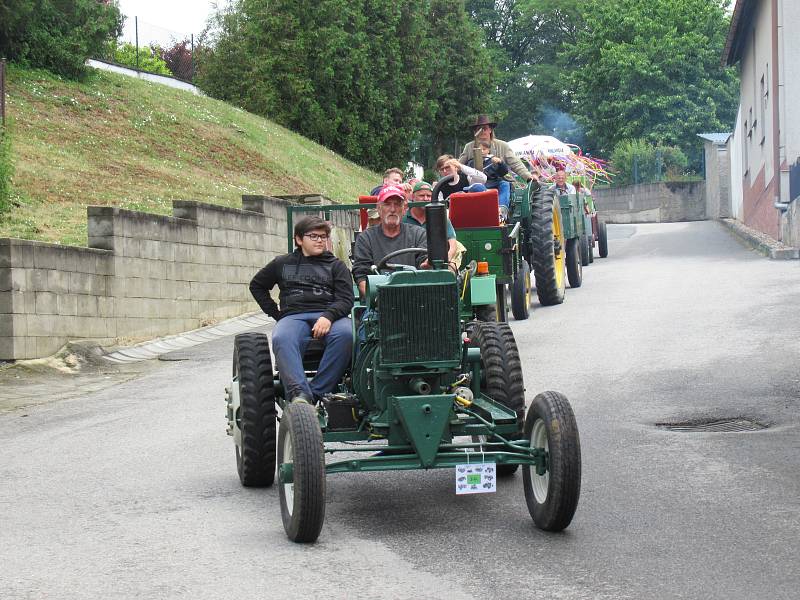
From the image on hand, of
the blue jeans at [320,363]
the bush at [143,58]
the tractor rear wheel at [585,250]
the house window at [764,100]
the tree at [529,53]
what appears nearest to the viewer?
the blue jeans at [320,363]

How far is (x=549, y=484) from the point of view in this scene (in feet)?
22.4

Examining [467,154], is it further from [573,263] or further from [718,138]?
[718,138]

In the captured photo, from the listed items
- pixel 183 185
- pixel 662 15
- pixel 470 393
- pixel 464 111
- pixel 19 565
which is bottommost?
pixel 19 565

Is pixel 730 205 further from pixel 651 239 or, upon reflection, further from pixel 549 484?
pixel 549 484

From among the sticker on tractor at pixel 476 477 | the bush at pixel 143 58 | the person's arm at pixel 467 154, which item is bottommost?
the sticker on tractor at pixel 476 477

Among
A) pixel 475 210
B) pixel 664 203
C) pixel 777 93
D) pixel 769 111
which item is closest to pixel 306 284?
pixel 475 210

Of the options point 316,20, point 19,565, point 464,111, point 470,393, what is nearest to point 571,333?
point 470,393

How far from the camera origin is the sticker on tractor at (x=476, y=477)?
6867 millimetres

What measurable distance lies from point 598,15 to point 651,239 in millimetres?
33667

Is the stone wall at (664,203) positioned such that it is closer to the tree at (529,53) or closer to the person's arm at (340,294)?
the tree at (529,53)

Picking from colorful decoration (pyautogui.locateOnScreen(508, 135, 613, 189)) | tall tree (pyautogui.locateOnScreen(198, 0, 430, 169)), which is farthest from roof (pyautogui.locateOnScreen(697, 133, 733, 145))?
colorful decoration (pyautogui.locateOnScreen(508, 135, 613, 189))

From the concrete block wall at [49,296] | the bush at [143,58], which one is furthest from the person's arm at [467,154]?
Result: the bush at [143,58]

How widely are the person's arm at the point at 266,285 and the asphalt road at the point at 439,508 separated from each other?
3.75ft

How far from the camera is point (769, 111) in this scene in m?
30.4
